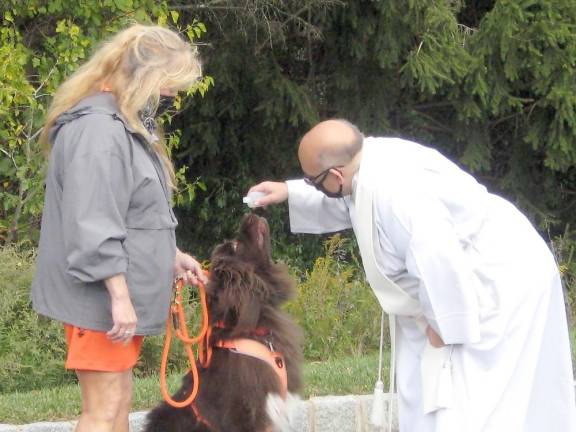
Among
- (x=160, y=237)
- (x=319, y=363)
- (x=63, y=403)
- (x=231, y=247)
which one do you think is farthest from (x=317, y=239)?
(x=160, y=237)

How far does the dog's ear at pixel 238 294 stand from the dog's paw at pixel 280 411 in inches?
14.4

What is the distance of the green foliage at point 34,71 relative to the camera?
884cm

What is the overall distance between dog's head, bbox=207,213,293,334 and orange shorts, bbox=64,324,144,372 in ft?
2.56

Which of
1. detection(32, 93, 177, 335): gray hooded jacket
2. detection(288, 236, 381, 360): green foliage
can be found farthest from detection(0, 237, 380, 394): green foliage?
detection(32, 93, 177, 335): gray hooded jacket

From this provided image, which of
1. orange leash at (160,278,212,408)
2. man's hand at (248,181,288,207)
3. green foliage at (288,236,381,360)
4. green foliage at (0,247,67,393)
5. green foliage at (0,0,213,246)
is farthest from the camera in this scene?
green foliage at (0,0,213,246)

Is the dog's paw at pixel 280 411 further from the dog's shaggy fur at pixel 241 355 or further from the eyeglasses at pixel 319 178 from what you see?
the eyeglasses at pixel 319 178

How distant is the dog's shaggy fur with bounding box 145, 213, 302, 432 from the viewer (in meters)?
4.44

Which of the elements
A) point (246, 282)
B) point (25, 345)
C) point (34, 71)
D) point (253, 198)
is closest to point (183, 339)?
point (246, 282)

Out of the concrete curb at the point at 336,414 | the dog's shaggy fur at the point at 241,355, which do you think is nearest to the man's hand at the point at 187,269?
the dog's shaggy fur at the point at 241,355

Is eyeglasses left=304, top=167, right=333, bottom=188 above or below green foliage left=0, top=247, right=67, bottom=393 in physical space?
above

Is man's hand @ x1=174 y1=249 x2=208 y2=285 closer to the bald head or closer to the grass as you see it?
the bald head

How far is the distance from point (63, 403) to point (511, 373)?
3.15 m

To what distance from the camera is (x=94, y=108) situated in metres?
3.85

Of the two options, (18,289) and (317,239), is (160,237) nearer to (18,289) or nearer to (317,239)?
(18,289)
